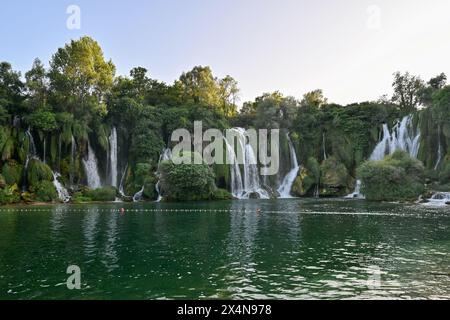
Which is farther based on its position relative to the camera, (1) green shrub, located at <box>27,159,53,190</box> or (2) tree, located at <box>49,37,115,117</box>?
(2) tree, located at <box>49,37,115,117</box>

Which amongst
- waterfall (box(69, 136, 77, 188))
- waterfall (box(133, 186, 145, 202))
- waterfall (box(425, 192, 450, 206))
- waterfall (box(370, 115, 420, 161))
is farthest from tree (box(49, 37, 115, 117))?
waterfall (box(425, 192, 450, 206))

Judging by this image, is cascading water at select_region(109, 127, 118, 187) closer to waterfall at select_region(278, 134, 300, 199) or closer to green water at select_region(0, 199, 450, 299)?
waterfall at select_region(278, 134, 300, 199)

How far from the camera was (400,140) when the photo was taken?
196 ft

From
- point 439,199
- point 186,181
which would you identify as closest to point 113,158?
point 186,181

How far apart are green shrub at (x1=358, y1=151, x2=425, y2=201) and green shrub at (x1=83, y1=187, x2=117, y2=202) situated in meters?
32.4

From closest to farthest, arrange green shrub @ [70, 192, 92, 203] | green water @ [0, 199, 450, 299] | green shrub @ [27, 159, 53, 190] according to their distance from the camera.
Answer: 1. green water @ [0, 199, 450, 299]
2. green shrub @ [27, 159, 53, 190]
3. green shrub @ [70, 192, 92, 203]

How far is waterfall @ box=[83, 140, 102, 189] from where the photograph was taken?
5597 centimetres

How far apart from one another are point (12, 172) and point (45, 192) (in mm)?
4878

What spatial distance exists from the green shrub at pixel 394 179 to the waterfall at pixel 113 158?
3483 centimetres

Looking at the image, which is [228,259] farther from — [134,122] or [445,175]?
[134,122]

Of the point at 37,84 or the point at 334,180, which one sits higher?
the point at 37,84
